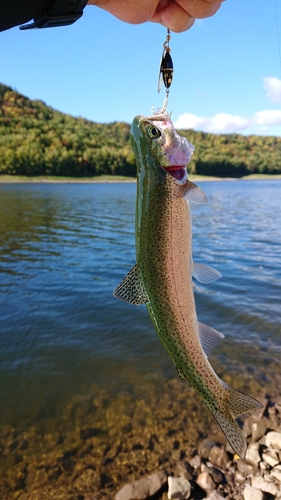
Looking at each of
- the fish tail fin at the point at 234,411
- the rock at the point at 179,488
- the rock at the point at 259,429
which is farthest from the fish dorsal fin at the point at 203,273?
the rock at the point at 259,429

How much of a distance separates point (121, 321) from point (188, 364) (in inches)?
371

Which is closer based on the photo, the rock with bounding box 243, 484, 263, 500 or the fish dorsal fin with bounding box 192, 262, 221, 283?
the fish dorsal fin with bounding box 192, 262, 221, 283

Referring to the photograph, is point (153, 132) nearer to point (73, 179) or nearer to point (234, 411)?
point (234, 411)

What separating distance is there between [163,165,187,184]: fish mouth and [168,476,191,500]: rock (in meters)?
4.81

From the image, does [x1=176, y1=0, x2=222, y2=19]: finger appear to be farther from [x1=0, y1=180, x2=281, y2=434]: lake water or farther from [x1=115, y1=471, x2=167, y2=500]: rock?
[x1=0, y1=180, x2=281, y2=434]: lake water

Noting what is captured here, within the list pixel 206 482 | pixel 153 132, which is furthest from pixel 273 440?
pixel 153 132

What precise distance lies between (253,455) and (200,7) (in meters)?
6.16

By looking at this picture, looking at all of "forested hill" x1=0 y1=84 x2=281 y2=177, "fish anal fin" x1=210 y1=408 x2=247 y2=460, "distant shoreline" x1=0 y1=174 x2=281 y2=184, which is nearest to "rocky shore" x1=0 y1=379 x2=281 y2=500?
"fish anal fin" x1=210 y1=408 x2=247 y2=460

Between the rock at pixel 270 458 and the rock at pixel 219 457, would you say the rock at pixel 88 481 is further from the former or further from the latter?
the rock at pixel 270 458

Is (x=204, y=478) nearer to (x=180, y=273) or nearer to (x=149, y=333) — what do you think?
(x=180, y=273)

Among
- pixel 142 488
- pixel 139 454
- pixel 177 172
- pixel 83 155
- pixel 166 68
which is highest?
pixel 83 155

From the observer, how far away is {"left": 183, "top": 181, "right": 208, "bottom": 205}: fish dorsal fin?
264 centimetres

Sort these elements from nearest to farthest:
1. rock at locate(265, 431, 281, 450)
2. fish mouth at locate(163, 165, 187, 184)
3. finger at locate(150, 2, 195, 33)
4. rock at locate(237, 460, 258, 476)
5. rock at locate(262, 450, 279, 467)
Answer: fish mouth at locate(163, 165, 187, 184)
finger at locate(150, 2, 195, 33)
rock at locate(237, 460, 258, 476)
rock at locate(262, 450, 279, 467)
rock at locate(265, 431, 281, 450)

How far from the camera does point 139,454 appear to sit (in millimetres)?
6531
